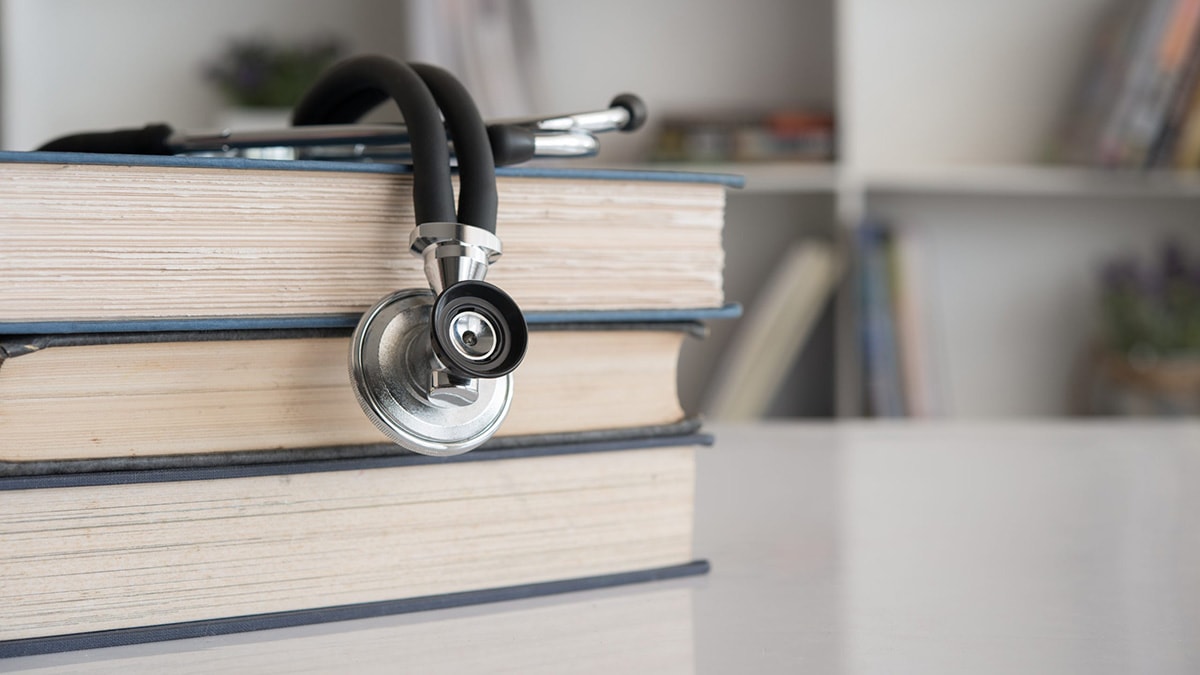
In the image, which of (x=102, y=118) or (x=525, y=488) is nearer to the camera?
(x=525, y=488)

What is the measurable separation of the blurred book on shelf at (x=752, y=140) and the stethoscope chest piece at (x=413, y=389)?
60.7 inches

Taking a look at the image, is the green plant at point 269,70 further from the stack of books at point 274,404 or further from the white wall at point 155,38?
the stack of books at point 274,404

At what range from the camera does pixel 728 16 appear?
206 cm

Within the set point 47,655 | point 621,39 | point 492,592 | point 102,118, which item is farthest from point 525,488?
point 102,118

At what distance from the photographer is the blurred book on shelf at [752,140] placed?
183 centimetres

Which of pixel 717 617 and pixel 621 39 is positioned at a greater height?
pixel 621 39

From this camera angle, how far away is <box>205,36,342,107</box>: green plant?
1.92 m

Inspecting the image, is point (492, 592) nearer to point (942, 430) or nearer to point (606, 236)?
point (606, 236)

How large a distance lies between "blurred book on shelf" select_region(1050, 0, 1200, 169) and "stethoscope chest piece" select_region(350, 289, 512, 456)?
1702 millimetres

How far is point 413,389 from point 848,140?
1.60 m

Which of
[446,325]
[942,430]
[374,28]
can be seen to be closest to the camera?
[446,325]

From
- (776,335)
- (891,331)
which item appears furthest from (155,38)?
(891,331)

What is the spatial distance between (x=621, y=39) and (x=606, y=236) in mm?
1748

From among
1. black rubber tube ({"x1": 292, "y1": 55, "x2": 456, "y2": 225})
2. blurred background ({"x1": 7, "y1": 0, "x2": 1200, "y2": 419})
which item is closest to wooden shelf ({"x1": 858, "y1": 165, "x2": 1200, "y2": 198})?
blurred background ({"x1": 7, "y1": 0, "x2": 1200, "y2": 419})
